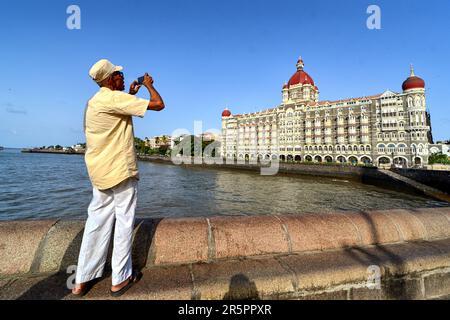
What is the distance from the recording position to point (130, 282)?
5.68ft

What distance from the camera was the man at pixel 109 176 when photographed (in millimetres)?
1684

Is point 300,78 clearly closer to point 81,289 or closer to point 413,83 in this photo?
point 413,83

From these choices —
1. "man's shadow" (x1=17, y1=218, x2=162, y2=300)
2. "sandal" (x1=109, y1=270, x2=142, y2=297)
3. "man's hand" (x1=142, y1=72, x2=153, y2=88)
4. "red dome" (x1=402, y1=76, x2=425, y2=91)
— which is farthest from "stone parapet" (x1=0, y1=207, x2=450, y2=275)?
"red dome" (x1=402, y1=76, x2=425, y2=91)

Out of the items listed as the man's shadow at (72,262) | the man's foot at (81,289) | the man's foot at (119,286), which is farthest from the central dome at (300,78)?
the man's foot at (81,289)

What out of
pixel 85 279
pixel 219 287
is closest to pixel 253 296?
pixel 219 287

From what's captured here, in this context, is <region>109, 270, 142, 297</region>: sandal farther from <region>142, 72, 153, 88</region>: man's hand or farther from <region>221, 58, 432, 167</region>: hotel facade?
<region>221, 58, 432, 167</region>: hotel facade

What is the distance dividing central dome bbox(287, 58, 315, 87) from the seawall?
6520 centimetres

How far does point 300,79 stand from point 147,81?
6676 centimetres

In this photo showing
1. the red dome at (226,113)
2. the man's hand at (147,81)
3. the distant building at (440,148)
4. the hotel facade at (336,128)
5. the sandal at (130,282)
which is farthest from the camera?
the red dome at (226,113)

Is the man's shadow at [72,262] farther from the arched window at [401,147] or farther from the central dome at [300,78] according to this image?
the central dome at [300,78]

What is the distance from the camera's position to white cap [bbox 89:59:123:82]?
1781mm
